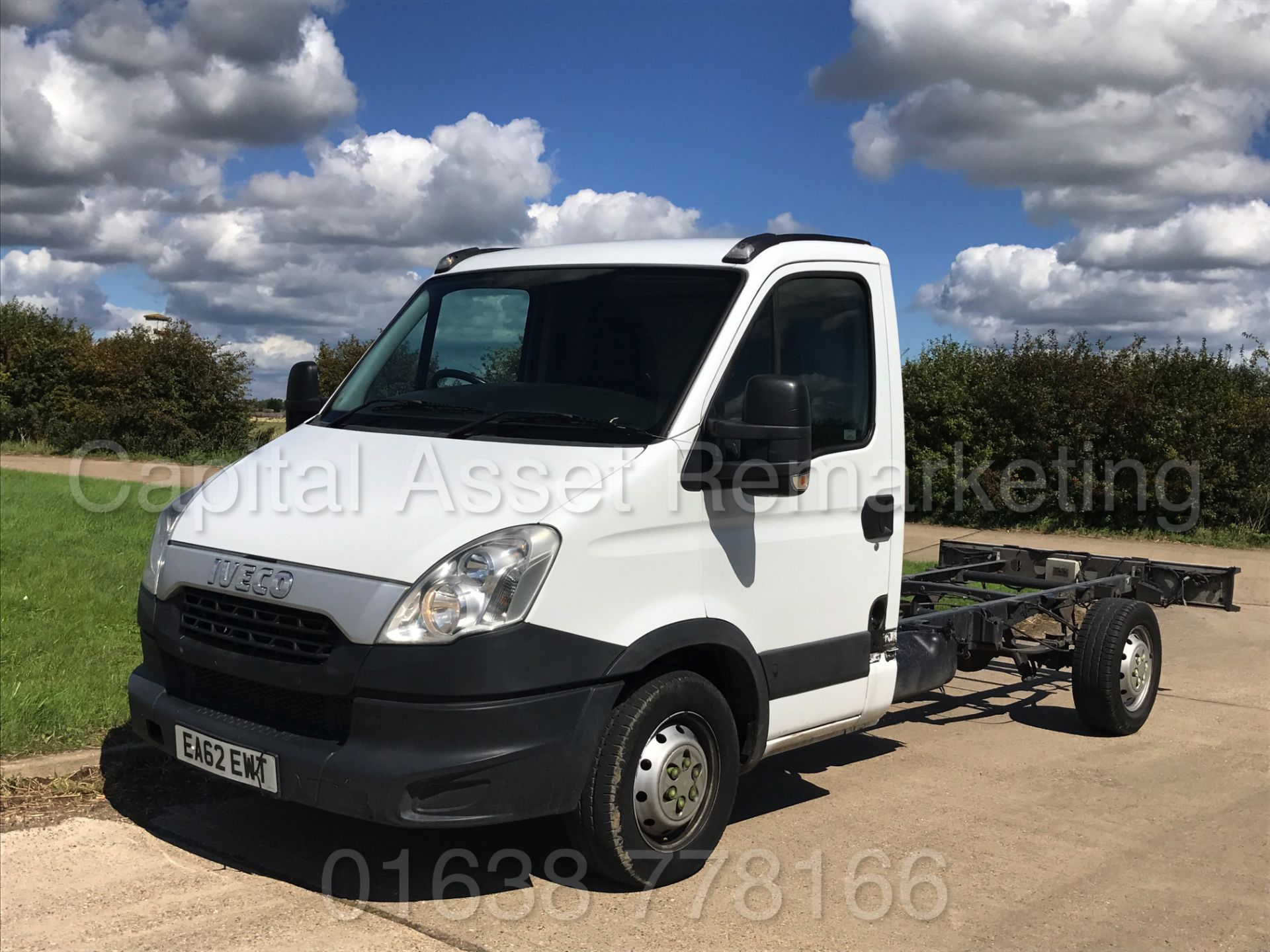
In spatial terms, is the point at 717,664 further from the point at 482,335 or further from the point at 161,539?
the point at 161,539

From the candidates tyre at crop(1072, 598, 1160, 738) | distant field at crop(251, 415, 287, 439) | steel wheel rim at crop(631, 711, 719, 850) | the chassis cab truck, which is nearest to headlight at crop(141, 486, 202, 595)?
the chassis cab truck

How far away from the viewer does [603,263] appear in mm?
5312

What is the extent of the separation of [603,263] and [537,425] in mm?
983

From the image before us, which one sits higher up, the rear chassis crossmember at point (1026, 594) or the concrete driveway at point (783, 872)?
the rear chassis crossmember at point (1026, 594)

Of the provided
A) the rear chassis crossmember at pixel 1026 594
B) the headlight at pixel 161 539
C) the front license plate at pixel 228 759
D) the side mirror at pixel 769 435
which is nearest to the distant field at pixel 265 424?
the rear chassis crossmember at pixel 1026 594

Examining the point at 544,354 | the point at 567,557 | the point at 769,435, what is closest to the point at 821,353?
the point at 769,435

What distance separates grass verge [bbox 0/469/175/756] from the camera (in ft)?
19.7

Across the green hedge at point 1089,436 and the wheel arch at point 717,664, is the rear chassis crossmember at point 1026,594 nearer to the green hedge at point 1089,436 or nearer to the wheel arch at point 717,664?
the wheel arch at point 717,664

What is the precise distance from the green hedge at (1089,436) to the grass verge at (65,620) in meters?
10.7

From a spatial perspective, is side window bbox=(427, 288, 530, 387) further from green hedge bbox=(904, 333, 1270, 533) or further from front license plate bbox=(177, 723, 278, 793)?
green hedge bbox=(904, 333, 1270, 533)

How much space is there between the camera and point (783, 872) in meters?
4.77

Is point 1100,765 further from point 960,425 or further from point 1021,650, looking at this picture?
point 960,425

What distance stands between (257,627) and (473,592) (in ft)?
2.80

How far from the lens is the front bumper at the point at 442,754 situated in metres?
3.93
